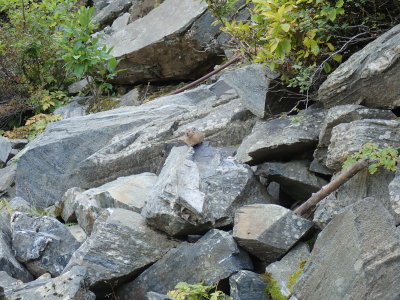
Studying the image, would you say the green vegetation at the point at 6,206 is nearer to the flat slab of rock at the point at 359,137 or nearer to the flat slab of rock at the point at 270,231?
the flat slab of rock at the point at 270,231

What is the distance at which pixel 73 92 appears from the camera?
15.0 m

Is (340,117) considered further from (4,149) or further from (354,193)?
(4,149)

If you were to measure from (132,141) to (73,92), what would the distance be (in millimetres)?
6658

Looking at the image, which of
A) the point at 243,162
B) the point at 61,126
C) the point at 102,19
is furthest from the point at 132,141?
the point at 102,19

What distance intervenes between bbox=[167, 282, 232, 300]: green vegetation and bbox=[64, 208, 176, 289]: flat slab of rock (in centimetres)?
72

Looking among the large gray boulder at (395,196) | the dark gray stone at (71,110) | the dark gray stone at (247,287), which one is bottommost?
the dark gray stone at (71,110)

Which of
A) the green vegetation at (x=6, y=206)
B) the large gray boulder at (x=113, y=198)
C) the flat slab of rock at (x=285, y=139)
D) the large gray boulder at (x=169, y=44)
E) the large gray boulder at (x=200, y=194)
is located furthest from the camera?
the large gray boulder at (x=169, y=44)

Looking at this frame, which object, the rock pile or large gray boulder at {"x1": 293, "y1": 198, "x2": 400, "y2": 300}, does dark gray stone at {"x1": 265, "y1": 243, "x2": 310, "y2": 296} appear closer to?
the rock pile

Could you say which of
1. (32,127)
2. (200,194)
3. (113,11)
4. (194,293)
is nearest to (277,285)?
(194,293)

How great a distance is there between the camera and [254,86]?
7520mm

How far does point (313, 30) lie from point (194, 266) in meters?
2.81

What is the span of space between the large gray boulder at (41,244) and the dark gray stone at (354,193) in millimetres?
2739

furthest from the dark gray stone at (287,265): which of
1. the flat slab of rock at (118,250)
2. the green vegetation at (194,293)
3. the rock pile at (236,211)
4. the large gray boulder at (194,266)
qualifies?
the flat slab of rock at (118,250)

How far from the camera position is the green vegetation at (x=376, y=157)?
5172 mm
